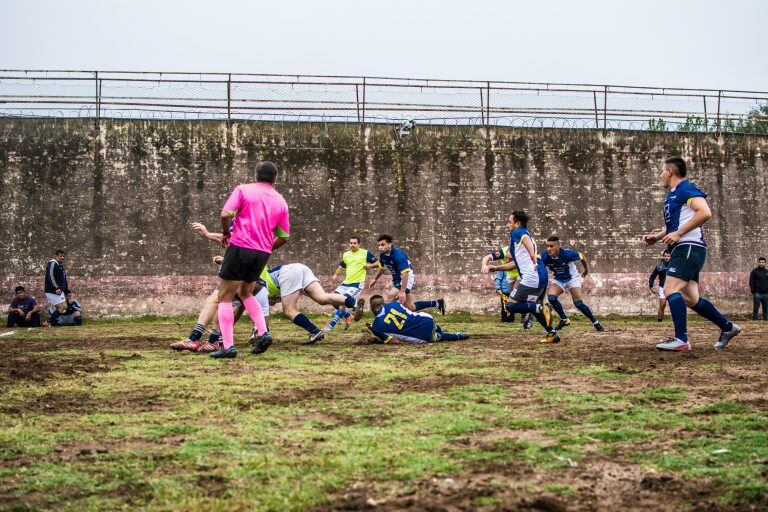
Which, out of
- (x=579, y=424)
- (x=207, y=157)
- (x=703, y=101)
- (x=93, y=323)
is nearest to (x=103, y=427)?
(x=579, y=424)

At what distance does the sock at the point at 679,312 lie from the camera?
9.05 metres

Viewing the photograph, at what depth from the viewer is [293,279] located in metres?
11.5

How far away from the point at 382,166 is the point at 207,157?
15.2 feet

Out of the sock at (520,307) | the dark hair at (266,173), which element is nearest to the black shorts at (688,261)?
the sock at (520,307)

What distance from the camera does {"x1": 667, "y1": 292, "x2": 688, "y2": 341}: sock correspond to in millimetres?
9055

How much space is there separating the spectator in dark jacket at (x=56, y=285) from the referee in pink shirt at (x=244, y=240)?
37.3 feet

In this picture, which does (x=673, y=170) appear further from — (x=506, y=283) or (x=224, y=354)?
(x=506, y=283)

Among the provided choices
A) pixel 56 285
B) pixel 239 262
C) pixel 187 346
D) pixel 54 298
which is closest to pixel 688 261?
pixel 239 262

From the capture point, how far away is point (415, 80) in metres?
22.6

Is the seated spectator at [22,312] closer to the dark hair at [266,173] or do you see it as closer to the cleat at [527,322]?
the cleat at [527,322]

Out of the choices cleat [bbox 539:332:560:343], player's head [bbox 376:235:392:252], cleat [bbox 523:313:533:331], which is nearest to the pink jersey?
cleat [bbox 539:332:560:343]

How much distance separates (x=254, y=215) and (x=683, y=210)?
15.8 ft

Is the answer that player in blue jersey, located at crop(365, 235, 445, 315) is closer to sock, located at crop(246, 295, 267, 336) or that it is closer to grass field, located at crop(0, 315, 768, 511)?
sock, located at crop(246, 295, 267, 336)

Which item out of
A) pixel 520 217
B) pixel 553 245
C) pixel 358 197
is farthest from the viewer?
pixel 358 197
